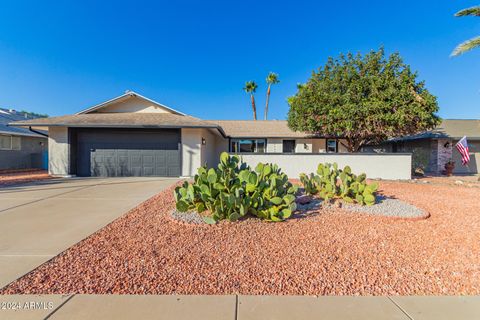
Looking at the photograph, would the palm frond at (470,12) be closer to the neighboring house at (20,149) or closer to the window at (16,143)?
the neighboring house at (20,149)

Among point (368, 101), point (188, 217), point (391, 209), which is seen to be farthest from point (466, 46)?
point (188, 217)

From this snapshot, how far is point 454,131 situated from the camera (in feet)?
56.0

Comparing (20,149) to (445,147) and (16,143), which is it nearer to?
(16,143)

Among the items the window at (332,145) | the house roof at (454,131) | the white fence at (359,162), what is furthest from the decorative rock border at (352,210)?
the house roof at (454,131)

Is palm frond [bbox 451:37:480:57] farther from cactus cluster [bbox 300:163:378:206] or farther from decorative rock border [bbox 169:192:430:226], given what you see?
cactus cluster [bbox 300:163:378:206]

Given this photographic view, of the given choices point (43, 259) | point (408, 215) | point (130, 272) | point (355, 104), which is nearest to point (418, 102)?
point (355, 104)

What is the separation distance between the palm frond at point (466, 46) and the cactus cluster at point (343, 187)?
8.55 m

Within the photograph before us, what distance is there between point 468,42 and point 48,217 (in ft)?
53.6

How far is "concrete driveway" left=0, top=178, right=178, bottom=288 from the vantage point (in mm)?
3250

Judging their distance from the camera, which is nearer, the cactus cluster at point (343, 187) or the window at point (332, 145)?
the cactus cluster at point (343, 187)

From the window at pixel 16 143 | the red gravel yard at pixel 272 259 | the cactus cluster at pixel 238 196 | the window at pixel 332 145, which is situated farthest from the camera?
the window at pixel 332 145

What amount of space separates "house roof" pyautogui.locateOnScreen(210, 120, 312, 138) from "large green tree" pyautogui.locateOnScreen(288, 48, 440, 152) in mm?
4066

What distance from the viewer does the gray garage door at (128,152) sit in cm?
1250

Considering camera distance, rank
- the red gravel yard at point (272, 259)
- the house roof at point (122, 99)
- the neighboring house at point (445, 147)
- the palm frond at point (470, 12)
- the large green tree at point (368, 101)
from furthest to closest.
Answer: the neighboring house at point (445, 147) < the house roof at point (122, 99) < the large green tree at point (368, 101) < the palm frond at point (470, 12) < the red gravel yard at point (272, 259)
